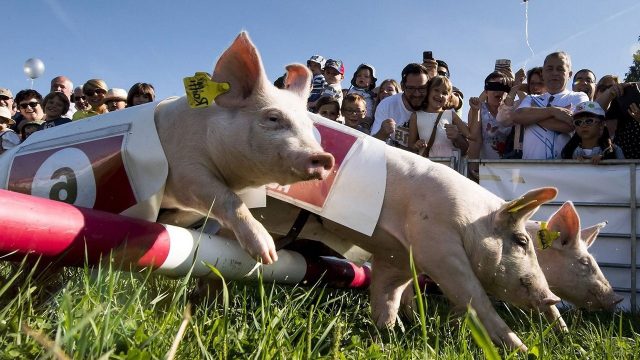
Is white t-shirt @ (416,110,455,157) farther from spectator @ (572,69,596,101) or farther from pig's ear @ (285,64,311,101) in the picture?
pig's ear @ (285,64,311,101)

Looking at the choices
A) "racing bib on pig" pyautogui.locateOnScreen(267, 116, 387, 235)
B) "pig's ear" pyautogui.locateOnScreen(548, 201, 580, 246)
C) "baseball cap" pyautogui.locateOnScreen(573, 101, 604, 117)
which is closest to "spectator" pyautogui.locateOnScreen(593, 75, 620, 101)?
"baseball cap" pyautogui.locateOnScreen(573, 101, 604, 117)

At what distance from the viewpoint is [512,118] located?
5.85 m

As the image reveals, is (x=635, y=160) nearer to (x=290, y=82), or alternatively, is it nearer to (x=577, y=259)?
(x=577, y=259)

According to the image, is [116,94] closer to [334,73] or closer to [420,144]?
[334,73]

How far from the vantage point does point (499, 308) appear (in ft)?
15.6

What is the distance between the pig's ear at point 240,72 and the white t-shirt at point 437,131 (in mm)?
3173

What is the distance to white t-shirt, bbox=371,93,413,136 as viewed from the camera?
6070mm

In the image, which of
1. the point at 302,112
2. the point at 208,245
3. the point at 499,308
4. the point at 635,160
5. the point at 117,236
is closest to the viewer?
the point at 117,236

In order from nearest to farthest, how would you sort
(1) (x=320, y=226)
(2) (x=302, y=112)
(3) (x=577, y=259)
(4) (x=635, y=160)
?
(2) (x=302, y=112), (1) (x=320, y=226), (3) (x=577, y=259), (4) (x=635, y=160)

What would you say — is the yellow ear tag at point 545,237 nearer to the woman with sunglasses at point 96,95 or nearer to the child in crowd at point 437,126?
the child in crowd at point 437,126

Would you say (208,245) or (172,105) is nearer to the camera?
(208,245)

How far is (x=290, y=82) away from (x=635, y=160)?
11.7 feet

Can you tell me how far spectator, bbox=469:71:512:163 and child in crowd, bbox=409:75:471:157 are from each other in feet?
0.46

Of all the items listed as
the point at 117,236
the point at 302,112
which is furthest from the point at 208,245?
the point at 302,112
